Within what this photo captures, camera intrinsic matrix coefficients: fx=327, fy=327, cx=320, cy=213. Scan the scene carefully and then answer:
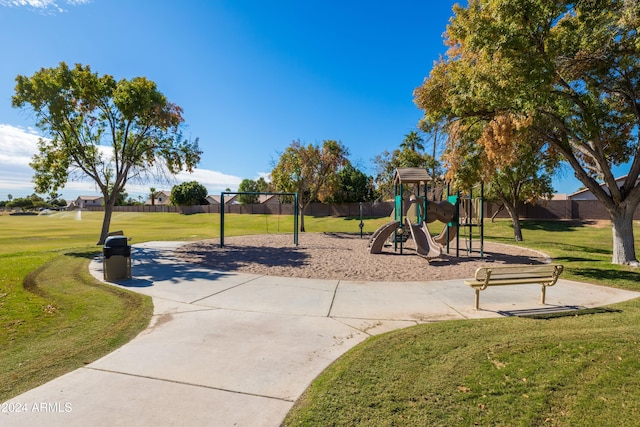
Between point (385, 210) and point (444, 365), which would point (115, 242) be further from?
point (385, 210)

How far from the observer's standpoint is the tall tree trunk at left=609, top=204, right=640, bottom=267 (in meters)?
11.6

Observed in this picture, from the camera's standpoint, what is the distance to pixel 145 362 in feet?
13.9

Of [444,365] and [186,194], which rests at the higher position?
[186,194]

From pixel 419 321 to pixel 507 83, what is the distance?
7672mm

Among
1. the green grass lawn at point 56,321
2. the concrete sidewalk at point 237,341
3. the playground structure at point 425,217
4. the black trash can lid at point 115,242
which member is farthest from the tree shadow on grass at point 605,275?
the black trash can lid at point 115,242

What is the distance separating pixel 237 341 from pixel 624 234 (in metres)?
14.1

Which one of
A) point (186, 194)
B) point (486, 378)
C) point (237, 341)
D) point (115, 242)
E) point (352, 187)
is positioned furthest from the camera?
point (186, 194)

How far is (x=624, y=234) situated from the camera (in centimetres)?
1179

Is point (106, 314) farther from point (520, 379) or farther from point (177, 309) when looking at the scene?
point (520, 379)

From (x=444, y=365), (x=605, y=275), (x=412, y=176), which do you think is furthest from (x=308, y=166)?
(x=444, y=365)

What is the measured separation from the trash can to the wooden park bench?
8872 mm

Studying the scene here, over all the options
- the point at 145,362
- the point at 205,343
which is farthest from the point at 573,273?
the point at 145,362

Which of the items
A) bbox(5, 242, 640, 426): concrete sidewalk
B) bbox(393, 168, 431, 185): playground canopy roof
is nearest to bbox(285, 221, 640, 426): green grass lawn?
bbox(5, 242, 640, 426): concrete sidewalk

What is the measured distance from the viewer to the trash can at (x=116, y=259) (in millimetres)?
9039
